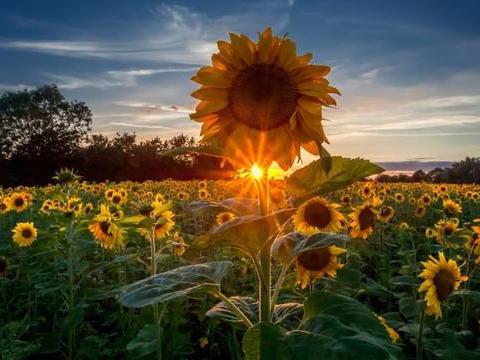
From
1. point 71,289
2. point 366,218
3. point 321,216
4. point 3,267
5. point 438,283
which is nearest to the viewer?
point 438,283

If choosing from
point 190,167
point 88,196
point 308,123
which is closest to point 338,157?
point 308,123

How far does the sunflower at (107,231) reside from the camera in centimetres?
546

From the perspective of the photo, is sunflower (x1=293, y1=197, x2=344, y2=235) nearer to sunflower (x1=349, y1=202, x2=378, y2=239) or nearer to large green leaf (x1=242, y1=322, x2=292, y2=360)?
sunflower (x1=349, y1=202, x2=378, y2=239)

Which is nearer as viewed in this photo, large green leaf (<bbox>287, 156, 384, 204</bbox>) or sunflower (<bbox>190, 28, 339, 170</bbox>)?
large green leaf (<bbox>287, 156, 384, 204</bbox>)

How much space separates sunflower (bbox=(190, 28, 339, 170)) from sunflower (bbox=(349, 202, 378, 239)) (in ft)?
14.8

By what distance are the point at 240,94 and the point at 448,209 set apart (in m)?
7.36

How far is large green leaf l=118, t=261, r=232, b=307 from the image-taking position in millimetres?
1658

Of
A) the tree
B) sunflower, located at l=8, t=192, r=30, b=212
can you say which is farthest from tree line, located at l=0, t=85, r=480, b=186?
sunflower, located at l=8, t=192, r=30, b=212

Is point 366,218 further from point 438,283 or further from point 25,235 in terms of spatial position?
point 25,235

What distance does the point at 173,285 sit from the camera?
174 cm

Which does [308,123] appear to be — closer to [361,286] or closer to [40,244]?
[361,286]

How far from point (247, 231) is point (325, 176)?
0.33m

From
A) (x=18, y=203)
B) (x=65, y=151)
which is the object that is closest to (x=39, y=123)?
(x=65, y=151)

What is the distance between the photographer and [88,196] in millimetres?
15492
